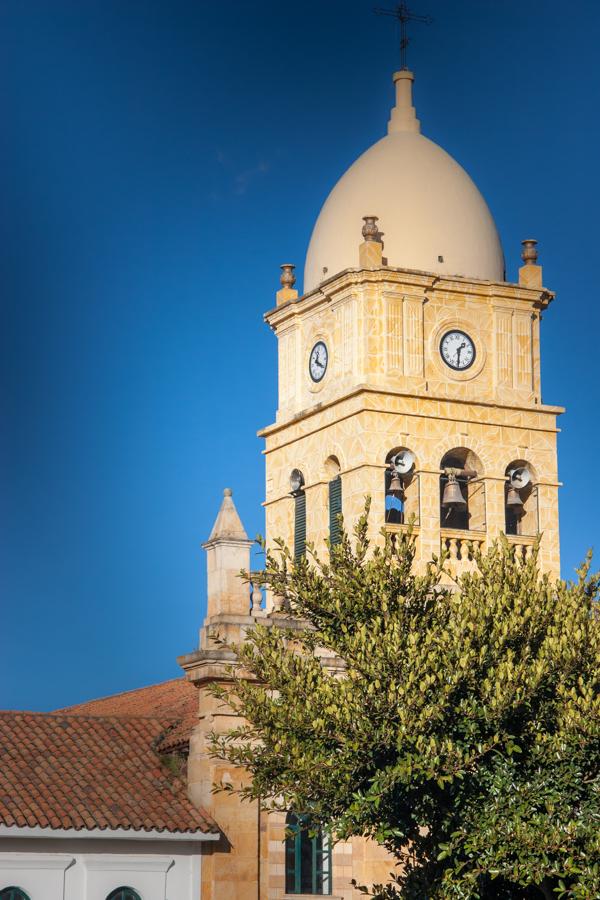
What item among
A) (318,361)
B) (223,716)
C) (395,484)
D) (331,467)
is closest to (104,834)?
(223,716)

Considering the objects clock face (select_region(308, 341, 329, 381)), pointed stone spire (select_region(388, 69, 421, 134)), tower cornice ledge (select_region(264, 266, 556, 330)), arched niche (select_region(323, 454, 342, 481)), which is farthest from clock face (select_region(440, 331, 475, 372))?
pointed stone spire (select_region(388, 69, 421, 134))

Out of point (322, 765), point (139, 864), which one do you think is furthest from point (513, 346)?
point (322, 765)

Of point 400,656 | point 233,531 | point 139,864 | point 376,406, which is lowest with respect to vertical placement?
point 139,864

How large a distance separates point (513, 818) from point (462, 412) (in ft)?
62.0

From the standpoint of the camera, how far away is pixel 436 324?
155ft

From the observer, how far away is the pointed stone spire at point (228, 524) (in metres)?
39.1

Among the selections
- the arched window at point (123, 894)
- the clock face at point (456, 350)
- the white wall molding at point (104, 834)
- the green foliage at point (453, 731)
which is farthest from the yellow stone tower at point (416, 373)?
the green foliage at point (453, 731)

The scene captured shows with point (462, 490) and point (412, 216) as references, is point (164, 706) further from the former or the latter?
point (412, 216)

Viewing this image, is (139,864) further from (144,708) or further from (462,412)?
(462,412)

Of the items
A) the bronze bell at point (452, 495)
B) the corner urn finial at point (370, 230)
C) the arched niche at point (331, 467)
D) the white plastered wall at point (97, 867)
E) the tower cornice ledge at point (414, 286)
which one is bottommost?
the white plastered wall at point (97, 867)

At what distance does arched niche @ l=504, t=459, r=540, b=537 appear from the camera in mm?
47562

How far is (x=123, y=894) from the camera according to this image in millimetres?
36188

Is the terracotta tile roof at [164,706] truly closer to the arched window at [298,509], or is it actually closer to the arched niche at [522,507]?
the arched window at [298,509]

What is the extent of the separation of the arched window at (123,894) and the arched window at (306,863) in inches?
121
